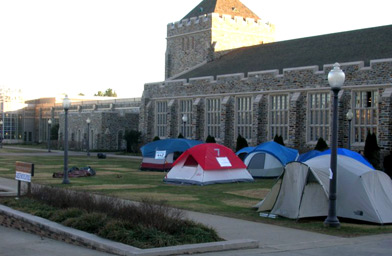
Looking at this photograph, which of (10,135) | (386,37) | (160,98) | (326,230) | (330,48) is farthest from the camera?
(10,135)

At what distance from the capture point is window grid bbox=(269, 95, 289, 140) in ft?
111

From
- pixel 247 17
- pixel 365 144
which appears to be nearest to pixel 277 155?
pixel 365 144

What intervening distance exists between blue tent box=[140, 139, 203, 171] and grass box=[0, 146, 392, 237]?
134 cm

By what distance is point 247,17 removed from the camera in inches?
1898

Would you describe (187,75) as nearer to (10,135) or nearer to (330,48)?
(330,48)

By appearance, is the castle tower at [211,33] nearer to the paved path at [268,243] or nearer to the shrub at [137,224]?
the paved path at [268,243]

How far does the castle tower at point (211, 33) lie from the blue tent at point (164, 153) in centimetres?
1806

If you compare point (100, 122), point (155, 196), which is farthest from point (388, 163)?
point (100, 122)

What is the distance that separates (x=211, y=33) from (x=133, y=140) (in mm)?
10636

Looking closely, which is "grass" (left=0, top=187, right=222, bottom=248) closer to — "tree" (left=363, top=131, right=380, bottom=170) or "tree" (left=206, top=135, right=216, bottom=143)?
"tree" (left=363, top=131, right=380, bottom=170)

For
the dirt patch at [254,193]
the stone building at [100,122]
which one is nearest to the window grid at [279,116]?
the dirt patch at [254,193]

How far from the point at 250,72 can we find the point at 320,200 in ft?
75.5

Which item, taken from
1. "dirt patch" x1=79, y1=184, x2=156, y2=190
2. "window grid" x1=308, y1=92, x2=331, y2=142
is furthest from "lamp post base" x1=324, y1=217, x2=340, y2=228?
"window grid" x1=308, y1=92, x2=331, y2=142

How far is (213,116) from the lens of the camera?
39.8 m
